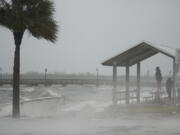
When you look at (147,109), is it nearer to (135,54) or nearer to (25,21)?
(135,54)

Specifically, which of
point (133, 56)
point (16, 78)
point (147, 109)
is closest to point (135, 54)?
point (133, 56)

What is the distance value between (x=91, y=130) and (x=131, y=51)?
8753 millimetres

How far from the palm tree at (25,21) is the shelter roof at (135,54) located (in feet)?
15.7

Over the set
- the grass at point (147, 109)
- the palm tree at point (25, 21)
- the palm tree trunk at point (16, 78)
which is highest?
the palm tree at point (25, 21)

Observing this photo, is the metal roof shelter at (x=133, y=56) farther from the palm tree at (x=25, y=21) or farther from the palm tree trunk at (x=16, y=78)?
the palm tree trunk at (x=16, y=78)

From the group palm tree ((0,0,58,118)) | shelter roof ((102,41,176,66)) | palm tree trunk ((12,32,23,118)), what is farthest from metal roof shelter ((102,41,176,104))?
palm tree trunk ((12,32,23,118))

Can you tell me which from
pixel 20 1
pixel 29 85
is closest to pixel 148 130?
pixel 20 1

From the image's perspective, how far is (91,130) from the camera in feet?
35.6

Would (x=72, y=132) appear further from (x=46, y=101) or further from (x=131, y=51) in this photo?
(x=46, y=101)

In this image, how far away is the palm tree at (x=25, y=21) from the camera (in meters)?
14.8

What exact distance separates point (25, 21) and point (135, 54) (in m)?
7.36

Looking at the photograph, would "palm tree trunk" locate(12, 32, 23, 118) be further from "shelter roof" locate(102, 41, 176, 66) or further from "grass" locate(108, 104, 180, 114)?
"shelter roof" locate(102, 41, 176, 66)

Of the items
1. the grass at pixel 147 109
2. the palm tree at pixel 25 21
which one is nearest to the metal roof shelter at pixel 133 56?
the grass at pixel 147 109

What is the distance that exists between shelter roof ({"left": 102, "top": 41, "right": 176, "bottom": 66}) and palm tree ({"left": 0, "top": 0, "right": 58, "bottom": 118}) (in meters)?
4.78
